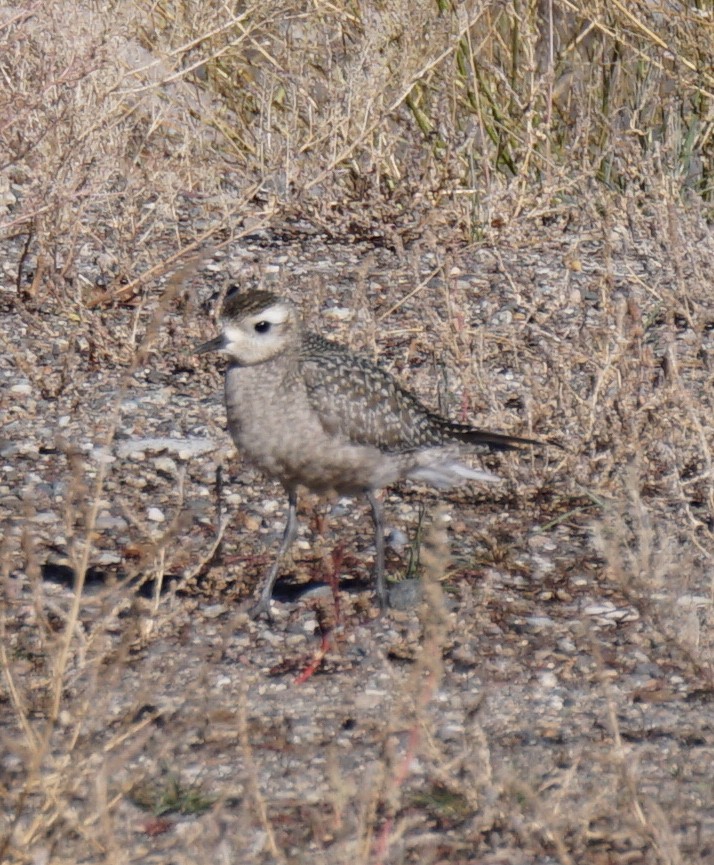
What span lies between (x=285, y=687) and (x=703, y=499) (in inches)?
76.4

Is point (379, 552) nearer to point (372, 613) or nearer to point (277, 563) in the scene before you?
point (372, 613)

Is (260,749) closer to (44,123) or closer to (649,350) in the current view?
(649,350)

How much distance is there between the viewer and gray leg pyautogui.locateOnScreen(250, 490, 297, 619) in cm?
529

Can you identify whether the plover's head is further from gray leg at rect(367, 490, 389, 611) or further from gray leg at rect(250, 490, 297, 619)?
gray leg at rect(367, 490, 389, 611)

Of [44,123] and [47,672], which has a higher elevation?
[44,123]

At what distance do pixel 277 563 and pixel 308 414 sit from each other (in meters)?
0.51

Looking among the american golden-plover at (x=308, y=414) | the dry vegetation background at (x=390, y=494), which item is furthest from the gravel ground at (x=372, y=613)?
the american golden-plover at (x=308, y=414)

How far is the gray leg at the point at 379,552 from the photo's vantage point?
209 inches

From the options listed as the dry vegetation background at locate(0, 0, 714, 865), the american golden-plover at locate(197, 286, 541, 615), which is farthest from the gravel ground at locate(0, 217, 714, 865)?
the american golden-plover at locate(197, 286, 541, 615)

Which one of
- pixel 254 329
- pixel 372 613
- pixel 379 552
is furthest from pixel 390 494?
pixel 254 329

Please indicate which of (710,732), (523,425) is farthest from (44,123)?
(710,732)

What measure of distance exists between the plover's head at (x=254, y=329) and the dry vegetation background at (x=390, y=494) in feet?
1.44

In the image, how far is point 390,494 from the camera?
20.7ft

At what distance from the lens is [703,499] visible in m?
5.92
